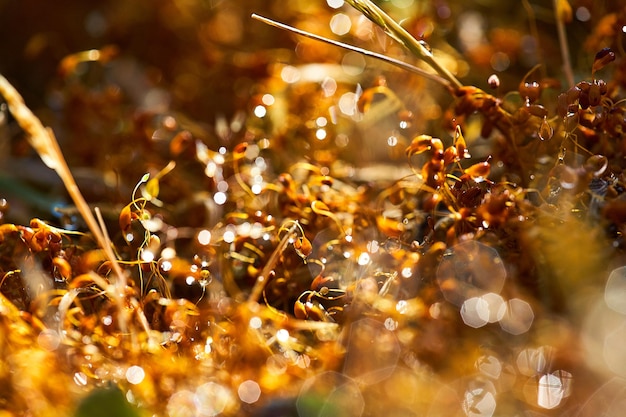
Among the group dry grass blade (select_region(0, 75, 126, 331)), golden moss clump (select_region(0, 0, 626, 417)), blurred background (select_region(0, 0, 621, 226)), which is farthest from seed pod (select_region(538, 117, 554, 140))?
dry grass blade (select_region(0, 75, 126, 331))

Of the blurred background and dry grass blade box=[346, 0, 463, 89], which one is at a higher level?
dry grass blade box=[346, 0, 463, 89]

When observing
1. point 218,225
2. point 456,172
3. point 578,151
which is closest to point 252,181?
point 218,225

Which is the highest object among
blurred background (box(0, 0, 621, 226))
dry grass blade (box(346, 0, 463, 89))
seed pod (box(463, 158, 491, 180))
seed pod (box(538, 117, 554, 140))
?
dry grass blade (box(346, 0, 463, 89))

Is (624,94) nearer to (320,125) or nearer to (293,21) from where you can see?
(320,125)

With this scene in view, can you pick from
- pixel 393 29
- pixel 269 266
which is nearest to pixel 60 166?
pixel 269 266

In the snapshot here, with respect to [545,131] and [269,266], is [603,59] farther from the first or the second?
[269,266]

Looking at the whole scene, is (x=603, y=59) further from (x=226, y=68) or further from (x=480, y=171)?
(x=226, y=68)

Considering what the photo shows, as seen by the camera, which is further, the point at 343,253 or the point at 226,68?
the point at 226,68

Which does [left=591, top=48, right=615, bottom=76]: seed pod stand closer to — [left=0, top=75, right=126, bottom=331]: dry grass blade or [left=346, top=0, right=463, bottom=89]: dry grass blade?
[left=346, top=0, right=463, bottom=89]: dry grass blade

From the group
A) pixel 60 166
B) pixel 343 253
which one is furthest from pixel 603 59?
pixel 60 166

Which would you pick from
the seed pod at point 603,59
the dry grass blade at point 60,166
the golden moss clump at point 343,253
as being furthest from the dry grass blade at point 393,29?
the dry grass blade at point 60,166

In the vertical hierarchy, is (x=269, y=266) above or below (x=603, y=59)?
below
